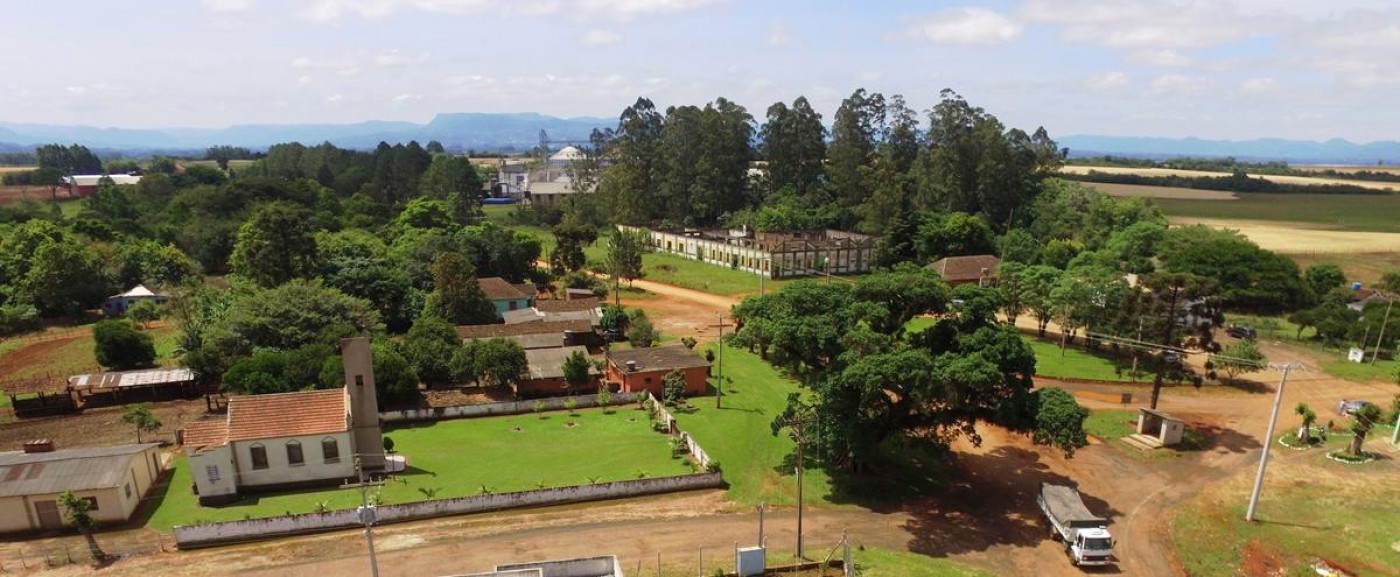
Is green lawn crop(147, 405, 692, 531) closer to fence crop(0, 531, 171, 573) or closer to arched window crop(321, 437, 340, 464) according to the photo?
fence crop(0, 531, 171, 573)

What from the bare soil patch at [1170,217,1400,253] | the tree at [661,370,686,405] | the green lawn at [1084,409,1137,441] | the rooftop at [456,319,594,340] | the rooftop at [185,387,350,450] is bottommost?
the green lawn at [1084,409,1137,441]

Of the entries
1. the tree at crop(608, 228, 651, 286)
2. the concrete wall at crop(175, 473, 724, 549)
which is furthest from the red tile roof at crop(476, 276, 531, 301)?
the concrete wall at crop(175, 473, 724, 549)

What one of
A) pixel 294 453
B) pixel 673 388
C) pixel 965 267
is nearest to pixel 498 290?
pixel 673 388

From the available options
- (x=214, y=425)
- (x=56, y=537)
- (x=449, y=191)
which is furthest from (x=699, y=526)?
(x=449, y=191)

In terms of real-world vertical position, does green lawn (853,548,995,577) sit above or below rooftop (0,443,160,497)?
below

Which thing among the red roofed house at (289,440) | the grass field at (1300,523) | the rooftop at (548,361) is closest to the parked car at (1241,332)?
the grass field at (1300,523)

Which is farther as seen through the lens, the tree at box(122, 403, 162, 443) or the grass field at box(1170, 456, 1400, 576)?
the tree at box(122, 403, 162, 443)

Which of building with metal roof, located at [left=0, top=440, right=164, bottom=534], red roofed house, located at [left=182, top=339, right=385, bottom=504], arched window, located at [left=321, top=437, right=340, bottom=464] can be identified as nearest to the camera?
building with metal roof, located at [left=0, top=440, right=164, bottom=534]
